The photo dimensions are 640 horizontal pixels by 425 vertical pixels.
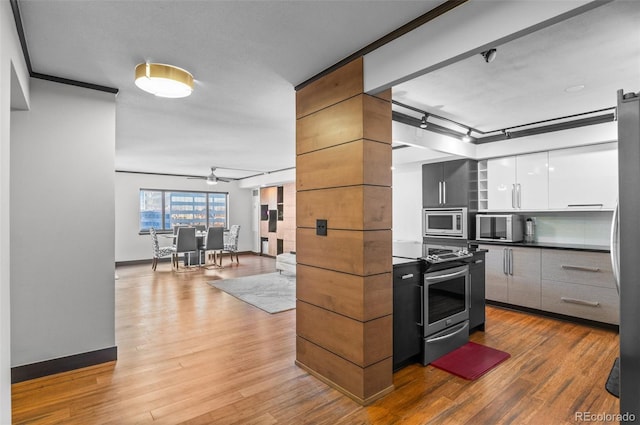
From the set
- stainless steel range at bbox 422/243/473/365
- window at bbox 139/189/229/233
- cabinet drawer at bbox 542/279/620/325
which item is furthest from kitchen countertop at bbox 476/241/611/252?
window at bbox 139/189/229/233

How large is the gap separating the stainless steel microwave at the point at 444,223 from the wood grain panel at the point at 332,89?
328 cm

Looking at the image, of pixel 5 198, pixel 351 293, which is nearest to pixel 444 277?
pixel 351 293

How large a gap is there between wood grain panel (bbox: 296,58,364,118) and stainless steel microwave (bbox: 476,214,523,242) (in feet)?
11.1

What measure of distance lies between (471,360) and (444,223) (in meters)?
2.67

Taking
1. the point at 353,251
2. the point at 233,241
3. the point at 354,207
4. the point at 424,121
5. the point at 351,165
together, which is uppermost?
the point at 424,121

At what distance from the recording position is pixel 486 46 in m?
1.73

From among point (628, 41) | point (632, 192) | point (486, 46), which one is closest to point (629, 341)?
point (632, 192)

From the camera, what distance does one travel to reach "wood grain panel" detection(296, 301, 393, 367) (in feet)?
7.66

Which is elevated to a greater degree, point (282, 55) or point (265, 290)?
point (282, 55)

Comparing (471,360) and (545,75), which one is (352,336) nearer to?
(471,360)

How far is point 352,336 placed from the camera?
7.84 ft

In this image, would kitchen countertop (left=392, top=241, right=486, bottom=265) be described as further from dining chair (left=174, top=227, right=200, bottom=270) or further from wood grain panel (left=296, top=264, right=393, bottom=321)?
dining chair (left=174, top=227, right=200, bottom=270)

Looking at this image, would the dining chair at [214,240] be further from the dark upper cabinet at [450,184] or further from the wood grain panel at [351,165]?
the wood grain panel at [351,165]

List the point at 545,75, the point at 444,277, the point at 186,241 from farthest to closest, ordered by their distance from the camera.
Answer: the point at 186,241, the point at 444,277, the point at 545,75
